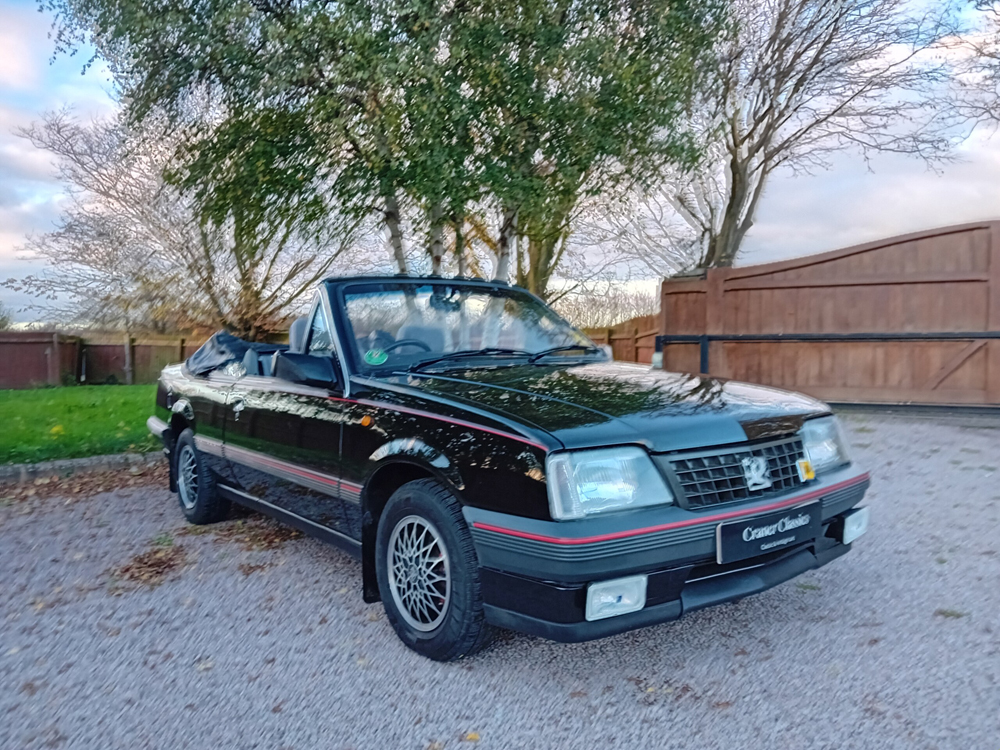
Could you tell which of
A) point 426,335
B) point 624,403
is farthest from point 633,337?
point 624,403

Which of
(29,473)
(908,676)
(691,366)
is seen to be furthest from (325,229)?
(908,676)

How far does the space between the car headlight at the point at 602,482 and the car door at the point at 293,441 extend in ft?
4.43

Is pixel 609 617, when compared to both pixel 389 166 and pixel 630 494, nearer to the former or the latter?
pixel 630 494

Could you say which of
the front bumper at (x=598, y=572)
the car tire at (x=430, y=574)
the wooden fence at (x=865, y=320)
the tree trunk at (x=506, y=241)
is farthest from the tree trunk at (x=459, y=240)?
the front bumper at (x=598, y=572)

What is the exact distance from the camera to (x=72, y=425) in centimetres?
1025

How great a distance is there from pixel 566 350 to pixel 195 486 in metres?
2.98

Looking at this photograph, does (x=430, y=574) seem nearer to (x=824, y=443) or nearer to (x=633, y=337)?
(x=824, y=443)

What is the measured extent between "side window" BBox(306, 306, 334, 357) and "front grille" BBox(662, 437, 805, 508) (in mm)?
2024

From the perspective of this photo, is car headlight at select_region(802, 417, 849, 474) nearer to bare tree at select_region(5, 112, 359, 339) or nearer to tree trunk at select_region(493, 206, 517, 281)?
tree trunk at select_region(493, 206, 517, 281)

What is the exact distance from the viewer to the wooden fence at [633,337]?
1675cm

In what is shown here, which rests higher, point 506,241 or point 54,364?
point 506,241

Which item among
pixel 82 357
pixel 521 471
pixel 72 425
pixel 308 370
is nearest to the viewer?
pixel 521 471

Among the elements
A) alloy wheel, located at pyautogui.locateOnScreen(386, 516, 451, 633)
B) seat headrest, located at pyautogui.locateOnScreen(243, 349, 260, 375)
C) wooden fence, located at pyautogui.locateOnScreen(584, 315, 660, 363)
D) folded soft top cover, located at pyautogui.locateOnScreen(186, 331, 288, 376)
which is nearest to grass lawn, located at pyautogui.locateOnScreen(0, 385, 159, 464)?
folded soft top cover, located at pyautogui.locateOnScreen(186, 331, 288, 376)

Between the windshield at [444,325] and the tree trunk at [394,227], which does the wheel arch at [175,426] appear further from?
the tree trunk at [394,227]
